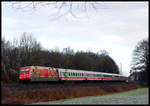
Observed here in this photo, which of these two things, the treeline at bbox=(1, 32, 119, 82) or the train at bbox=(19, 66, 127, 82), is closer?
the train at bbox=(19, 66, 127, 82)

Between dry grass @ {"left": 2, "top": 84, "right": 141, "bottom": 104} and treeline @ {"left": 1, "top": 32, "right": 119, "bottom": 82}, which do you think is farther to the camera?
treeline @ {"left": 1, "top": 32, "right": 119, "bottom": 82}

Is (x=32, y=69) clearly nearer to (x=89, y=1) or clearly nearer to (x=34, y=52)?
(x=34, y=52)

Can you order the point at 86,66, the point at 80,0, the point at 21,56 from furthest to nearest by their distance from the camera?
the point at 86,66 → the point at 21,56 → the point at 80,0

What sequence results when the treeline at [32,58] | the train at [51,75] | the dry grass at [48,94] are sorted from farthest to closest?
the treeline at [32,58]
the train at [51,75]
the dry grass at [48,94]

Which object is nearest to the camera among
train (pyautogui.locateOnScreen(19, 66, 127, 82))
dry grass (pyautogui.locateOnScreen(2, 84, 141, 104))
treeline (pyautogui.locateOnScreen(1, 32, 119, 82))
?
dry grass (pyautogui.locateOnScreen(2, 84, 141, 104))

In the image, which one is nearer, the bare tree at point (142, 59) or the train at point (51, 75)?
the train at point (51, 75)

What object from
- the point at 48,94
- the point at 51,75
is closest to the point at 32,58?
the point at 51,75

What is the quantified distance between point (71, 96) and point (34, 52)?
981 inches

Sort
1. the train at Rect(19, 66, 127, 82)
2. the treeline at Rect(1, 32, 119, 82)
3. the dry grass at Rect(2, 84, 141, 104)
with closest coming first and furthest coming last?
the dry grass at Rect(2, 84, 141, 104) < the train at Rect(19, 66, 127, 82) < the treeline at Rect(1, 32, 119, 82)

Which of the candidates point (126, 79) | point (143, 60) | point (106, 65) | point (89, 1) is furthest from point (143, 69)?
point (89, 1)

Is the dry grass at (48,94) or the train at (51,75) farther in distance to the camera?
the train at (51,75)

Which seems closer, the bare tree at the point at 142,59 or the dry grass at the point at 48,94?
the dry grass at the point at 48,94

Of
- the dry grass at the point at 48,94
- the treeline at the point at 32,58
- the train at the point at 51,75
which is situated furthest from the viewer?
the treeline at the point at 32,58

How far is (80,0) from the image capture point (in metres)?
6.96
